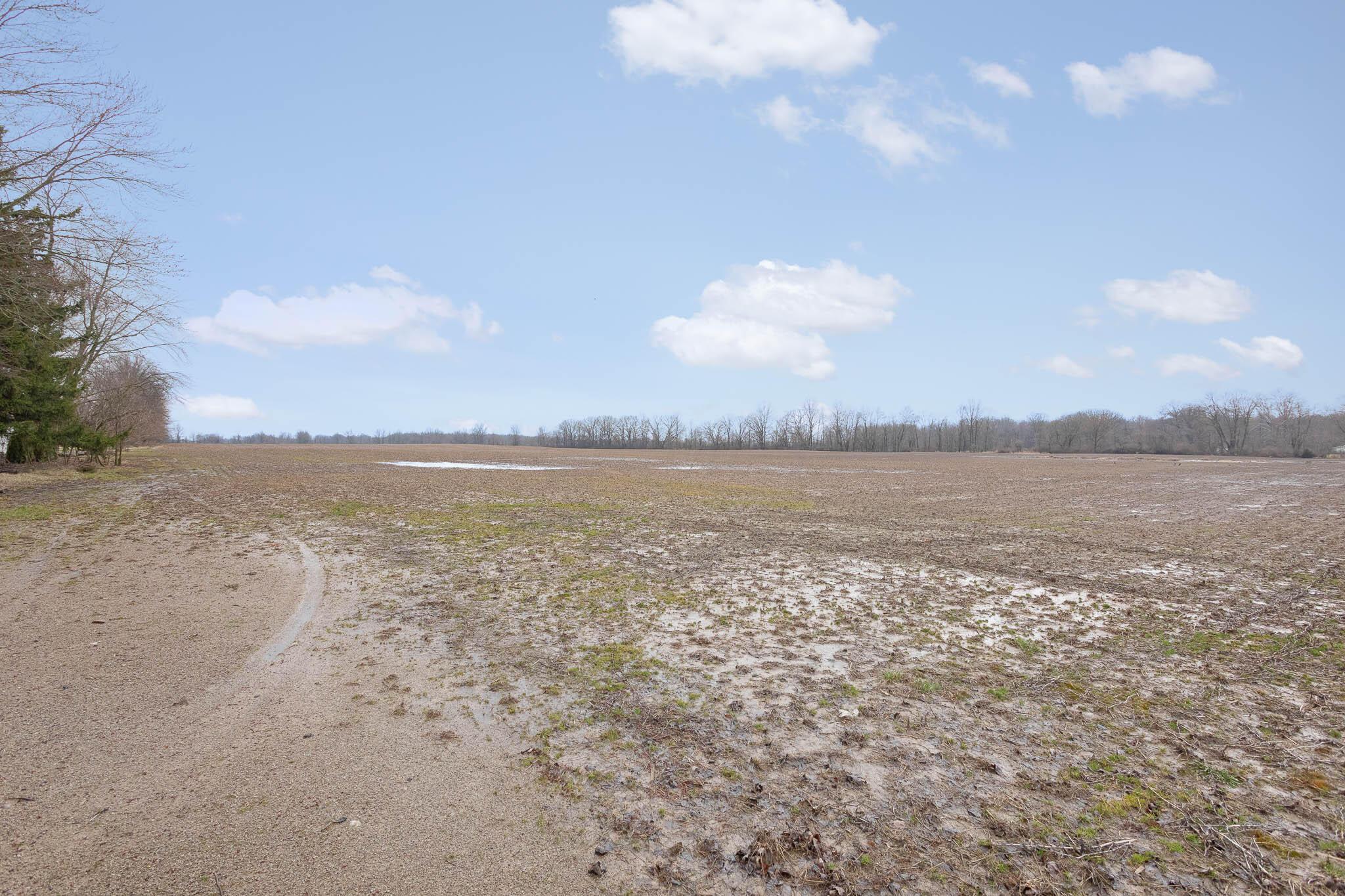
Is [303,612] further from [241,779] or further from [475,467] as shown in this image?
[475,467]

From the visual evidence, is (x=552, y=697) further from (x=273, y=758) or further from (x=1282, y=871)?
(x=1282, y=871)

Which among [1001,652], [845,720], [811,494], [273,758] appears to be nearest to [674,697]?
[845,720]

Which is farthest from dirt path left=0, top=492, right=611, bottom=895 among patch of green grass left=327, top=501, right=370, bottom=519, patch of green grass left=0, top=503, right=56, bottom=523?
patch of green grass left=327, top=501, right=370, bottom=519

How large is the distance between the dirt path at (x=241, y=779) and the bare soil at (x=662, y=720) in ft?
0.08

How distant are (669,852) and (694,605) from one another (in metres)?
5.11

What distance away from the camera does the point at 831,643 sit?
23.0ft

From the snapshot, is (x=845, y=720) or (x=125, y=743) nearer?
(x=125, y=743)

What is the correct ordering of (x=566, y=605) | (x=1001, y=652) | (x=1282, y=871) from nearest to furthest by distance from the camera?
(x=1282, y=871)
(x=1001, y=652)
(x=566, y=605)

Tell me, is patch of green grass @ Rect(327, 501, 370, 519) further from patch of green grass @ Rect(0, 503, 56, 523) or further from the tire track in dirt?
patch of green grass @ Rect(0, 503, 56, 523)

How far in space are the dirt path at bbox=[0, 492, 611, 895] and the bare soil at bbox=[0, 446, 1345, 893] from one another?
1.0 inches

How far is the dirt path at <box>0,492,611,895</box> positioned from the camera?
3279 millimetres

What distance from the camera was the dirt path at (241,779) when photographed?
3.28 metres

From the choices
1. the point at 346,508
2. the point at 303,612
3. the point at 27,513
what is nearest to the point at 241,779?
the point at 303,612

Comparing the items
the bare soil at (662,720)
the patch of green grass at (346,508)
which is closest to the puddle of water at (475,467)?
the patch of green grass at (346,508)
